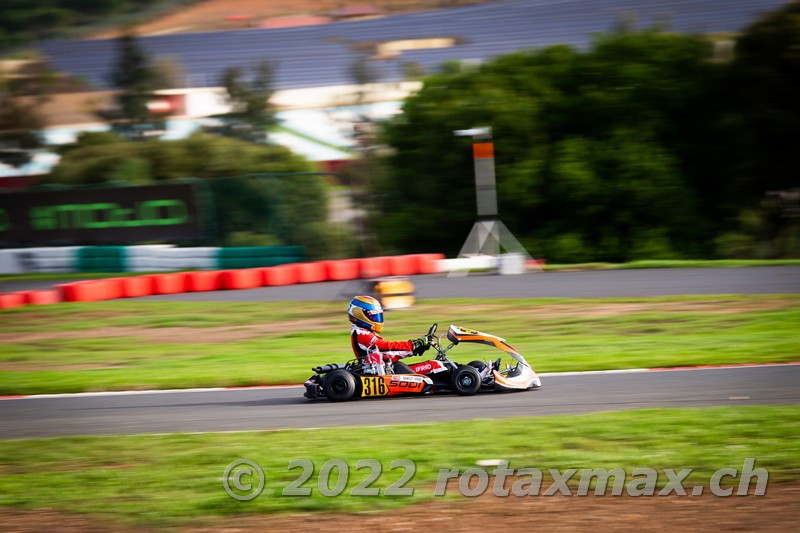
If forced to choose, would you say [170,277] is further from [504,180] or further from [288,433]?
[288,433]

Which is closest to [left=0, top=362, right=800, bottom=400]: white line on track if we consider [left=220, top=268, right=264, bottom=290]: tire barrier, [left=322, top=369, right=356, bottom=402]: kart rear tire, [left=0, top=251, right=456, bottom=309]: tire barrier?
[left=322, top=369, right=356, bottom=402]: kart rear tire

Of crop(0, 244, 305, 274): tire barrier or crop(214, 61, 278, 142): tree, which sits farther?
crop(214, 61, 278, 142): tree

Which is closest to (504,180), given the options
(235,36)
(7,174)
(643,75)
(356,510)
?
(643,75)

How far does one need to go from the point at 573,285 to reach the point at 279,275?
24.9ft

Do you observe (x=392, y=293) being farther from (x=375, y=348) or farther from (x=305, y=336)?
(x=375, y=348)

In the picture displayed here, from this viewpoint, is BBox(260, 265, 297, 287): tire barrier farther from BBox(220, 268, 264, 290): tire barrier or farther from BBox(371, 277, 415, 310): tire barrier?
BBox(371, 277, 415, 310): tire barrier

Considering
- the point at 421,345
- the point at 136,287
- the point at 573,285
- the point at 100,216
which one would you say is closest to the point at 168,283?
the point at 136,287

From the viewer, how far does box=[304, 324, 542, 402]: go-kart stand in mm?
10438

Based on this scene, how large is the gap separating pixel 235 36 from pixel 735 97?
3881 centimetres

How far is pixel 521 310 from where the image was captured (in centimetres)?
1809

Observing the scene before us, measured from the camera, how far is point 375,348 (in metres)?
10.4

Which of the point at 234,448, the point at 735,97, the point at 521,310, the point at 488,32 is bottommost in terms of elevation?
the point at 521,310

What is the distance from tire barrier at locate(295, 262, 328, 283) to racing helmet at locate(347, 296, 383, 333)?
14558 millimetres

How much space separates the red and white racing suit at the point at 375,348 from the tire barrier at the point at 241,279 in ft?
45.8
